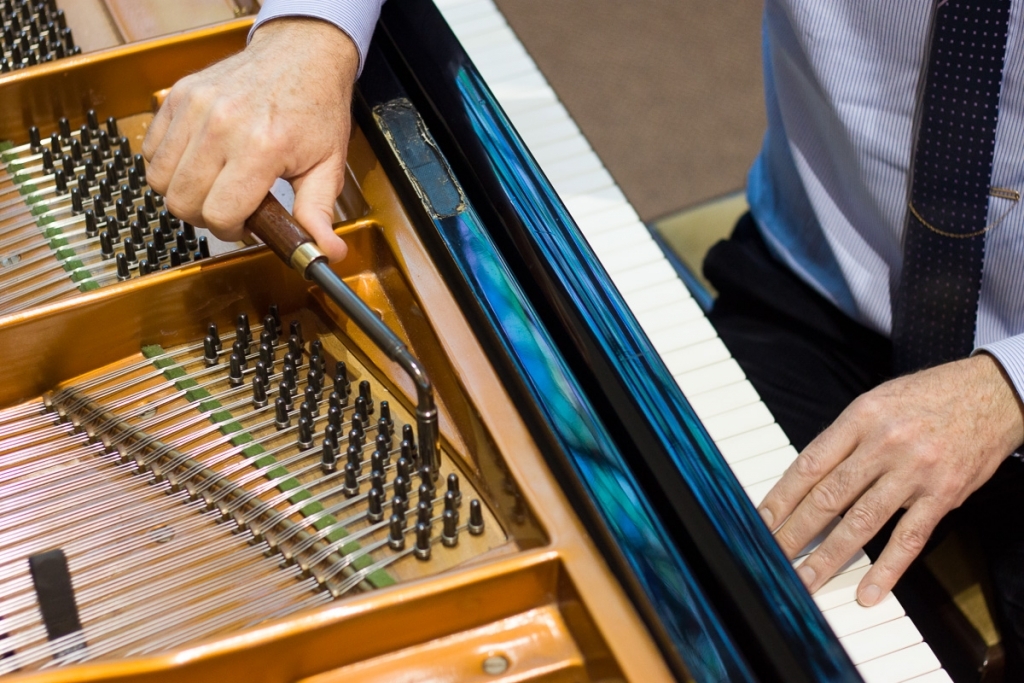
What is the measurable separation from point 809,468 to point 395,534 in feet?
1.72

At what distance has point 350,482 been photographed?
1.18 m

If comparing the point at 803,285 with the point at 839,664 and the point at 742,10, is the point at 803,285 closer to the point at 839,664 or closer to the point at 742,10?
the point at 839,664

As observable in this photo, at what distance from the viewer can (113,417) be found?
127cm

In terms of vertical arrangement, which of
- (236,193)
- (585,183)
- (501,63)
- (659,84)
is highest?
(236,193)

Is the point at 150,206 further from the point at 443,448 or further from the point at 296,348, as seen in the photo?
the point at 443,448

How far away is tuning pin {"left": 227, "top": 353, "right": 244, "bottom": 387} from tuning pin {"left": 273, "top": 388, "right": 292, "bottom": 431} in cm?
7

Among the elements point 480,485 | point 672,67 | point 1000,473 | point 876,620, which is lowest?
point 672,67

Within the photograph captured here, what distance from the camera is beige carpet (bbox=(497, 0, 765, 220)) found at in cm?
310

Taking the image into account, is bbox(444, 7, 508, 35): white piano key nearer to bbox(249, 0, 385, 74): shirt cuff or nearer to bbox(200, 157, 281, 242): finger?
bbox(249, 0, 385, 74): shirt cuff

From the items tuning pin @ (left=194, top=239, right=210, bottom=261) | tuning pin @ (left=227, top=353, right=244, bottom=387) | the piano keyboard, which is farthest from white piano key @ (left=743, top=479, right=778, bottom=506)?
tuning pin @ (left=194, top=239, right=210, bottom=261)

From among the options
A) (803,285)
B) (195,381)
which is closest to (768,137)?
(803,285)

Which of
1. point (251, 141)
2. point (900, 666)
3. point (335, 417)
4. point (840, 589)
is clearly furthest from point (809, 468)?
point (251, 141)

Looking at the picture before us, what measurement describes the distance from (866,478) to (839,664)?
15.3 inches

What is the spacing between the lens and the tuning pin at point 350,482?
3.87ft
